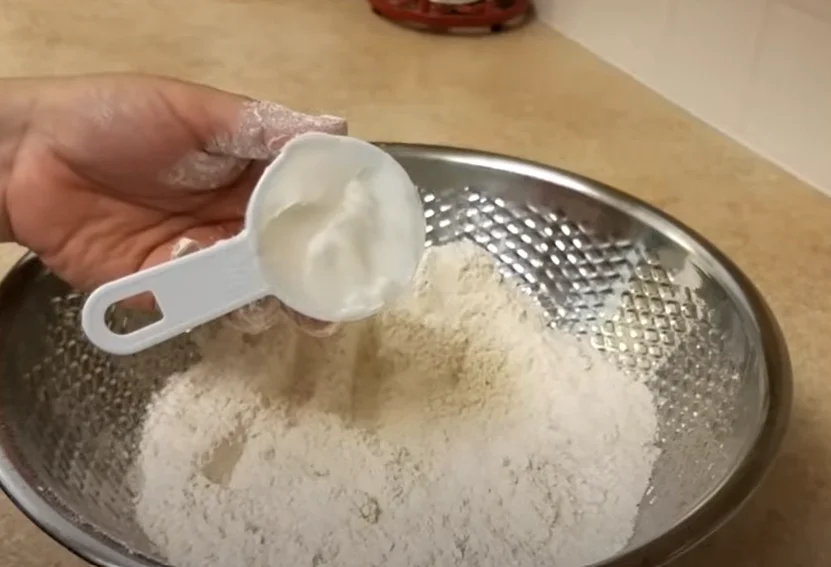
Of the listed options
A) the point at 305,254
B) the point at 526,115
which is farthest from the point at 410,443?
the point at 526,115

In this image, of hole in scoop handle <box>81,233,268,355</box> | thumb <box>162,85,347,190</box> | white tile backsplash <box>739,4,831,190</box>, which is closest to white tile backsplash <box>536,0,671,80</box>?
white tile backsplash <box>739,4,831,190</box>

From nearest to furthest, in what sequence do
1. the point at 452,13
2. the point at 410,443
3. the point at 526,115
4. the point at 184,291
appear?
the point at 184,291
the point at 410,443
the point at 526,115
the point at 452,13

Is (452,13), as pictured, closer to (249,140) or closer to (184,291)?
(249,140)

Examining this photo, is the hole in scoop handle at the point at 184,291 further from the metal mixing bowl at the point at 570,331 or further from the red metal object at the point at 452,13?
the red metal object at the point at 452,13

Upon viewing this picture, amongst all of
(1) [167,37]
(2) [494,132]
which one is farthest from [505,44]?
(1) [167,37]

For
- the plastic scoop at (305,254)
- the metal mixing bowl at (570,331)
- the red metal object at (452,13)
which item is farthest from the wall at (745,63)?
the plastic scoop at (305,254)

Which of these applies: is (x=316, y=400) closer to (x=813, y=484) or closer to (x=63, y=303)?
(x=63, y=303)
